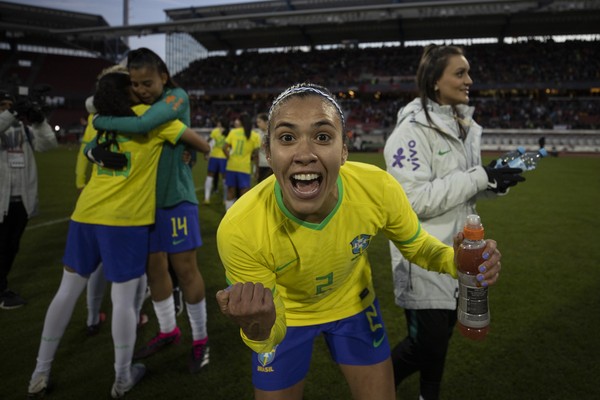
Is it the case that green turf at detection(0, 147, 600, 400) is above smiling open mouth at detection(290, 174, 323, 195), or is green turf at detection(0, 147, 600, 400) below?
below

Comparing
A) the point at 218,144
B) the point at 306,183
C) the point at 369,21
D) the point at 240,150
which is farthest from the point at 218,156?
the point at 369,21

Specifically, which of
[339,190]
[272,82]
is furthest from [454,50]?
[272,82]

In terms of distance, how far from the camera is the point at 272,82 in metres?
47.7

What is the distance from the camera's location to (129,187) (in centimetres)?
296

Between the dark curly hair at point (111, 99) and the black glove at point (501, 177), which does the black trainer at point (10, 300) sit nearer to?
the dark curly hair at point (111, 99)

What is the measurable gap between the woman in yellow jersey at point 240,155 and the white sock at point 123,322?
5.96 meters

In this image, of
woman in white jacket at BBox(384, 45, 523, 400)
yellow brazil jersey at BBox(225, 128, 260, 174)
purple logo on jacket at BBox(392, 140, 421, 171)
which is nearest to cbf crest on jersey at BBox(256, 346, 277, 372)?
woman in white jacket at BBox(384, 45, 523, 400)

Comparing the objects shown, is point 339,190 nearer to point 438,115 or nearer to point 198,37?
point 438,115

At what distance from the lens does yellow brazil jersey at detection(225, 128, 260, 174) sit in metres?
8.89

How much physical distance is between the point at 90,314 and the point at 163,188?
64.7 inches

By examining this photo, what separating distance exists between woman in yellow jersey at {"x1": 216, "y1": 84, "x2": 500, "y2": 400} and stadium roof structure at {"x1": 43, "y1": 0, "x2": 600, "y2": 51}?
3611 cm

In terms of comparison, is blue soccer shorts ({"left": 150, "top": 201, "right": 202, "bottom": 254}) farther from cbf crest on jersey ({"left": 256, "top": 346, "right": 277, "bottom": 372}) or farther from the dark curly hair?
cbf crest on jersey ({"left": 256, "top": 346, "right": 277, "bottom": 372})

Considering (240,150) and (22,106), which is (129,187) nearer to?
(22,106)

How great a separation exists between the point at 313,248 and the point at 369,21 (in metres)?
42.3
